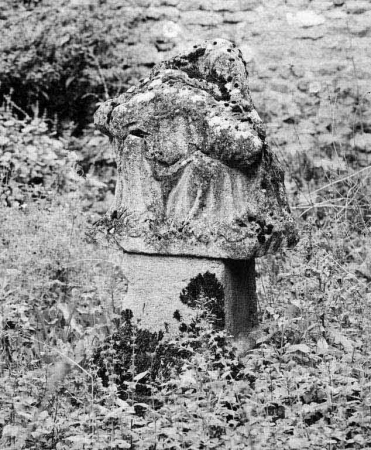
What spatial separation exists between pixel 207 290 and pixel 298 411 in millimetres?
826

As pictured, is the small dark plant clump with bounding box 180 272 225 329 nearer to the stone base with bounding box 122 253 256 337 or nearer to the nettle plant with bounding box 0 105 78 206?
the stone base with bounding box 122 253 256 337

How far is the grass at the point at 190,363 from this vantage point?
9.87 feet

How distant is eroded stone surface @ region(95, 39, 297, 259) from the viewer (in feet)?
11.7

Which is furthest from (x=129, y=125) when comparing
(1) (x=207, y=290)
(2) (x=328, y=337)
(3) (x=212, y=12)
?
(3) (x=212, y=12)

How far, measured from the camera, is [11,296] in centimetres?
466

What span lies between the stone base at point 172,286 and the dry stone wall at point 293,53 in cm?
328

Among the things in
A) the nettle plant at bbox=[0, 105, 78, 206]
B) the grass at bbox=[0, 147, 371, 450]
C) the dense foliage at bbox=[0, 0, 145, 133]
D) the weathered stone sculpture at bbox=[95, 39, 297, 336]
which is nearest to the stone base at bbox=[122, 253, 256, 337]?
the weathered stone sculpture at bbox=[95, 39, 297, 336]

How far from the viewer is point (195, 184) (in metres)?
3.62

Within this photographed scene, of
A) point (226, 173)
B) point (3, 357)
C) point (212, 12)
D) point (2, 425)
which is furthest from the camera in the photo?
point (212, 12)

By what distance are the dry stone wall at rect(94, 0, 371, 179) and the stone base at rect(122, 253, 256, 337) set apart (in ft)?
10.8

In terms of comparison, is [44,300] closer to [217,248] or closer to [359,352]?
[217,248]

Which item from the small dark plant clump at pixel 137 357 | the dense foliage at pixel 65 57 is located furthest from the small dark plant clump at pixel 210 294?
the dense foliage at pixel 65 57

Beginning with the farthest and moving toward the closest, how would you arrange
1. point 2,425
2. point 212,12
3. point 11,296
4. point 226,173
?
point 212,12 → point 11,296 → point 226,173 → point 2,425

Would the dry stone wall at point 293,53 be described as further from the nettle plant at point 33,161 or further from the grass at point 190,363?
the grass at point 190,363
